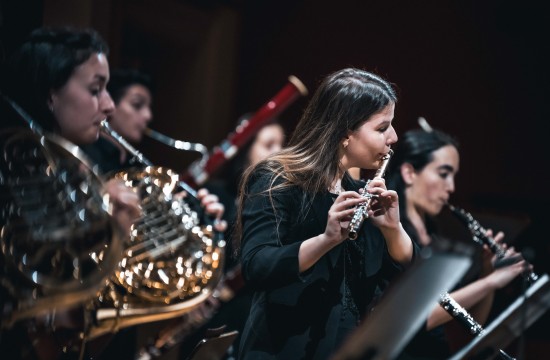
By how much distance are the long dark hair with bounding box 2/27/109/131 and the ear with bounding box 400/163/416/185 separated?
5.25 ft

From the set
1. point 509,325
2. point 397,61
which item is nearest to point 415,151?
point 397,61

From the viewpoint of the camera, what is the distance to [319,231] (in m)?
2.04

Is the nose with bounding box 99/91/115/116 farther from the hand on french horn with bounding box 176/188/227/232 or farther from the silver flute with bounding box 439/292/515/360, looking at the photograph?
the silver flute with bounding box 439/292/515/360

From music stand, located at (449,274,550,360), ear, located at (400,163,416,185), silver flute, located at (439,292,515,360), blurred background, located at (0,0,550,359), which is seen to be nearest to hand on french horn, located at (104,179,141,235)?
music stand, located at (449,274,550,360)

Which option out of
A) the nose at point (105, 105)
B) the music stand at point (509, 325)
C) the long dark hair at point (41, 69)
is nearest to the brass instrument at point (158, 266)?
the nose at point (105, 105)

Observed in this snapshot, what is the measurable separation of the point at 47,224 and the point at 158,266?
1.88 feet

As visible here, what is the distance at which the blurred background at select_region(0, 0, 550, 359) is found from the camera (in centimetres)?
428

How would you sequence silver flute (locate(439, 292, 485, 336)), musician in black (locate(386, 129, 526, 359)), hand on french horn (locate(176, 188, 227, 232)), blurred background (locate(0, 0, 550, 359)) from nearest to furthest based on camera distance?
silver flute (locate(439, 292, 485, 336)) < hand on french horn (locate(176, 188, 227, 232)) < musician in black (locate(386, 129, 526, 359)) < blurred background (locate(0, 0, 550, 359))

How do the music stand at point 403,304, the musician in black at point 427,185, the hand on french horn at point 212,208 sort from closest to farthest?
the music stand at point 403,304, the hand on french horn at point 212,208, the musician in black at point 427,185

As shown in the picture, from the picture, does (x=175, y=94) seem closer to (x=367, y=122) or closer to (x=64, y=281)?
(x=367, y=122)

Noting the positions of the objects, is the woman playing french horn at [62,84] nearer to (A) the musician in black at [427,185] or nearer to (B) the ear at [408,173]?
(A) the musician in black at [427,185]

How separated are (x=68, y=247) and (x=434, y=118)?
130 inches

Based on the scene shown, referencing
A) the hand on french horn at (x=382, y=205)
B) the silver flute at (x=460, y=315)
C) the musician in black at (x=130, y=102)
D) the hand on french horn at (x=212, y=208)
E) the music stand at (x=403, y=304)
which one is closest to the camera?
the music stand at (x=403, y=304)

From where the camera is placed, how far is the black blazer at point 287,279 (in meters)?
1.91
